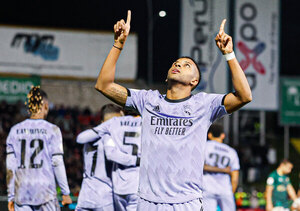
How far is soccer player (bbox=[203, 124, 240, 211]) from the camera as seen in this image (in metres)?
9.45

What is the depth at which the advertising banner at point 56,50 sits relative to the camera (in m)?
23.8

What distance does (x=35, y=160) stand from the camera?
6719 millimetres

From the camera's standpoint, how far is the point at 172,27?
2733 cm

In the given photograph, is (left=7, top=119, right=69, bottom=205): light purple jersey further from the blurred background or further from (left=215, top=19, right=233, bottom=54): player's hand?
the blurred background

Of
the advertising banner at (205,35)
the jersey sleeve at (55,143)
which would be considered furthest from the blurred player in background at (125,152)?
the advertising banner at (205,35)

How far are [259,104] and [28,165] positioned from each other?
750 inches

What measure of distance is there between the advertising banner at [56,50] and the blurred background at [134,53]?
0.04m

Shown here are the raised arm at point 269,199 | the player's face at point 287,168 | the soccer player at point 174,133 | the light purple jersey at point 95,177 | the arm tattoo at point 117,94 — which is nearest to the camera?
the soccer player at point 174,133

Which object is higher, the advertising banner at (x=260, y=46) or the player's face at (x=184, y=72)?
the advertising banner at (x=260, y=46)

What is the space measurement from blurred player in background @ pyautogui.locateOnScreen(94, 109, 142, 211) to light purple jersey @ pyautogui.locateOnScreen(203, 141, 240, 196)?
1929 mm

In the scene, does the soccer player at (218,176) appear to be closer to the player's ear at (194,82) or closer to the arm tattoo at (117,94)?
the player's ear at (194,82)

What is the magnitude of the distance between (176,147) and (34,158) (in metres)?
2.45

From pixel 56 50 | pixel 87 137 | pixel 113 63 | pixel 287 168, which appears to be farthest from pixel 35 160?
pixel 56 50

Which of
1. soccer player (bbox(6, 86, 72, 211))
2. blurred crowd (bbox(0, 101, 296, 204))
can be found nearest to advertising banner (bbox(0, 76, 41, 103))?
blurred crowd (bbox(0, 101, 296, 204))
